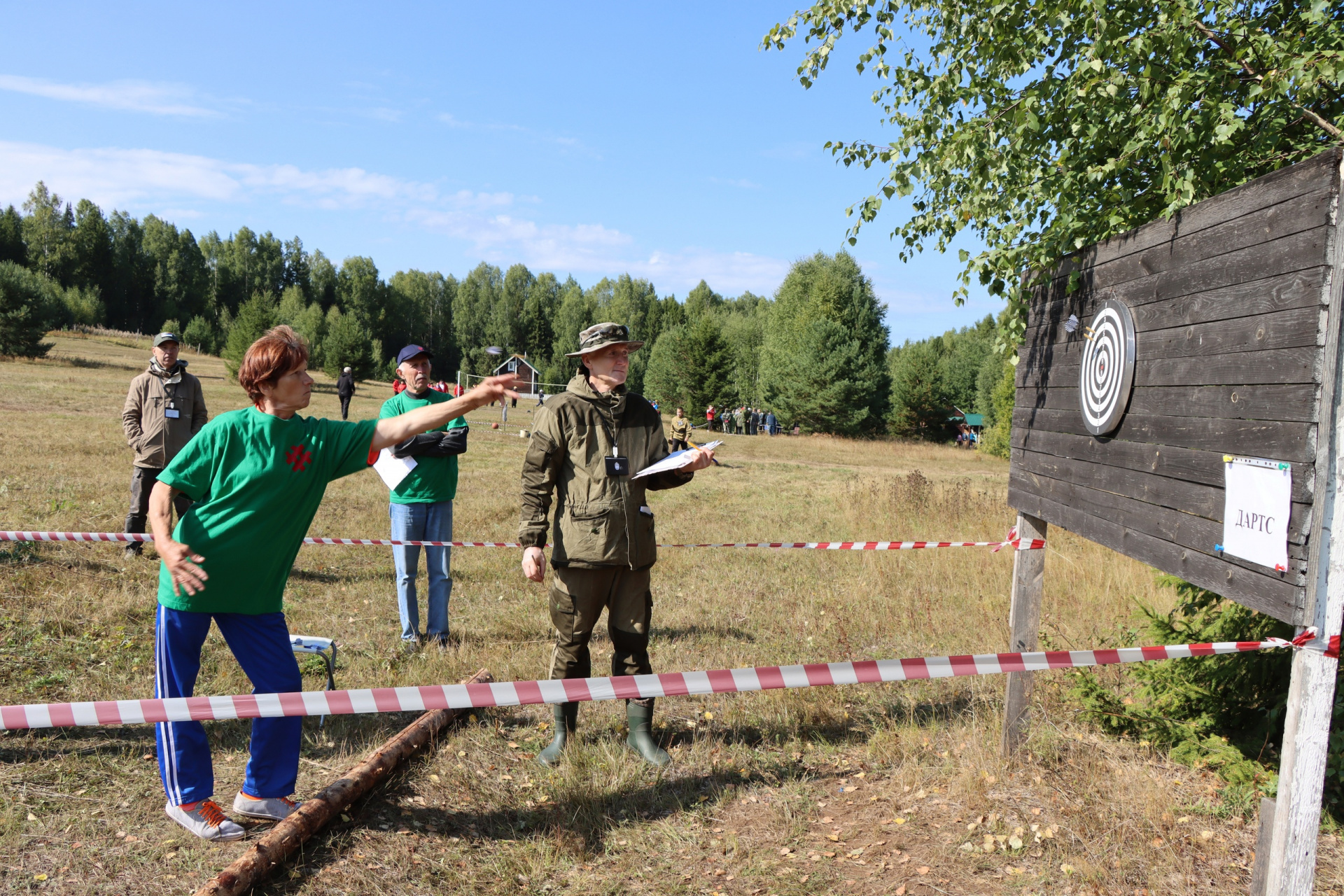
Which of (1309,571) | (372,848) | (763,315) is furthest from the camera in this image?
(763,315)

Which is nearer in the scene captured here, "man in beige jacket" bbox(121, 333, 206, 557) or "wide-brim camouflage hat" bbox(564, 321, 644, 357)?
"wide-brim camouflage hat" bbox(564, 321, 644, 357)

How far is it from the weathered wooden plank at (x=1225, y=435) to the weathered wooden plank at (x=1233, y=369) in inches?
5.3

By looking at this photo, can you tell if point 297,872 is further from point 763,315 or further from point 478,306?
point 478,306

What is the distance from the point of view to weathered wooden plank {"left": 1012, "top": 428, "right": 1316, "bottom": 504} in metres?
2.60

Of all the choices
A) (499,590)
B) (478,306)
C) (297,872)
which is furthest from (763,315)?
(297,872)

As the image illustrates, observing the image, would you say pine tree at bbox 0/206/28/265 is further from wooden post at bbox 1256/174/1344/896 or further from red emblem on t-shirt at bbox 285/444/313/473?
wooden post at bbox 1256/174/1344/896

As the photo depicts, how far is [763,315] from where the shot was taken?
77562 millimetres

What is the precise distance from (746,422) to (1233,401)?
5255cm

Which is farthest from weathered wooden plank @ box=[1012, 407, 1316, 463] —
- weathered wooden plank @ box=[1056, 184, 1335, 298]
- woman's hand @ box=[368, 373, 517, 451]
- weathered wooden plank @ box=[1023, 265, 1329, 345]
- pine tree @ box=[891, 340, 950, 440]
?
pine tree @ box=[891, 340, 950, 440]

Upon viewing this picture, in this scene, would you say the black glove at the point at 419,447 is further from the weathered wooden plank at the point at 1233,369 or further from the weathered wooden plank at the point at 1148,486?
the weathered wooden plank at the point at 1233,369

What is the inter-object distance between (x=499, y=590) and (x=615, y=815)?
4354mm

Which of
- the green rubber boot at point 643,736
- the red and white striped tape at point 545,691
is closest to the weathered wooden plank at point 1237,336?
the red and white striped tape at point 545,691

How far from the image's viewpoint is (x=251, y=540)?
3430 mm

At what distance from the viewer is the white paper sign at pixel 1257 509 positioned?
8.70 feet
